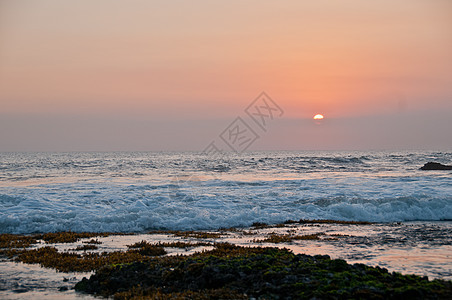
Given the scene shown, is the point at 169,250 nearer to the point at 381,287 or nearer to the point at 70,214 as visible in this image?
the point at 381,287

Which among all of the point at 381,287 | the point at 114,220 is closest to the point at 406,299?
the point at 381,287

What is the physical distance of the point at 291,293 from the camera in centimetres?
884

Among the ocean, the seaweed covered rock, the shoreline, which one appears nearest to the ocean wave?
the ocean

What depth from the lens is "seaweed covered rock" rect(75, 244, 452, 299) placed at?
854 cm

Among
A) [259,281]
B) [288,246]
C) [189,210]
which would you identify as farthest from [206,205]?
[259,281]

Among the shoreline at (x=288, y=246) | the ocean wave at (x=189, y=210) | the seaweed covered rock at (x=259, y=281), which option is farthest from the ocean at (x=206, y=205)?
the seaweed covered rock at (x=259, y=281)

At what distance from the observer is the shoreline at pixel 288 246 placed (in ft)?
40.0

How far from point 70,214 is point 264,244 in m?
15.1

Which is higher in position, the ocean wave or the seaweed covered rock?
the seaweed covered rock

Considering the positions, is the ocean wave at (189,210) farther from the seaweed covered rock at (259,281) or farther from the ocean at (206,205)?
the seaweed covered rock at (259,281)

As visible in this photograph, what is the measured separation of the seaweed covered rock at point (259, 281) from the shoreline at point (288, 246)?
1.38m

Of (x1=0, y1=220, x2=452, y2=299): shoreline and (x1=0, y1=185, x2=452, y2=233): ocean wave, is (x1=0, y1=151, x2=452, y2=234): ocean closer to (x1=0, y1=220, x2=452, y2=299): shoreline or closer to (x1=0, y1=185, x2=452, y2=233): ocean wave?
(x1=0, y1=185, x2=452, y2=233): ocean wave

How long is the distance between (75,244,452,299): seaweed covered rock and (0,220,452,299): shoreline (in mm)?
1378

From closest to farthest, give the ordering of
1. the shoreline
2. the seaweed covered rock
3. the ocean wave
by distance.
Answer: the seaweed covered rock → the shoreline → the ocean wave
